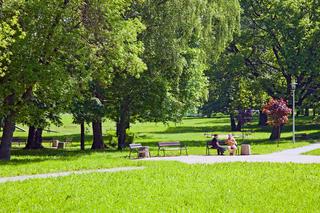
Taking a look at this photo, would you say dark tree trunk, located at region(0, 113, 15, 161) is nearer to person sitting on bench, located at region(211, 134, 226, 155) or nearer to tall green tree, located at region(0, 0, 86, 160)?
tall green tree, located at region(0, 0, 86, 160)

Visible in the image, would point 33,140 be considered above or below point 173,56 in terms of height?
below

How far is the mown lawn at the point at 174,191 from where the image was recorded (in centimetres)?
1068

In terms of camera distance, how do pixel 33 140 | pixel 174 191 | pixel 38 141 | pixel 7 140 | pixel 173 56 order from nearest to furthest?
pixel 174 191 < pixel 7 140 < pixel 173 56 < pixel 33 140 < pixel 38 141

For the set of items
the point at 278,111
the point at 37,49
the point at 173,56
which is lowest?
the point at 278,111

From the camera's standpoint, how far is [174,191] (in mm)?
12586

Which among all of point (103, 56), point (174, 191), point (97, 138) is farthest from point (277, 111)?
point (174, 191)

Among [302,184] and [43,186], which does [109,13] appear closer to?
[43,186]

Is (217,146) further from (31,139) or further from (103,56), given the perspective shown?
(31,139)

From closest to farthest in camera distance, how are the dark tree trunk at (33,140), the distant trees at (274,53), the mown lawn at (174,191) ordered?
1. the mown lawn at (174,191)
2. the dark tree trunk at (33,140)
3. the distant trees at (274,53)

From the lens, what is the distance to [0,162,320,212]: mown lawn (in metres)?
10.7

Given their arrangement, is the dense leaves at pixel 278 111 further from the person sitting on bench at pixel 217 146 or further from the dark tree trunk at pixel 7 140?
the dark tree trunk at pixel 7 140

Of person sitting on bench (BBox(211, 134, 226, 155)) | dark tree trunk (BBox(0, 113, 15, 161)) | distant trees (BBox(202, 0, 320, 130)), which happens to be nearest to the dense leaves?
distant trees (BBox(202, 0, 320, 130))

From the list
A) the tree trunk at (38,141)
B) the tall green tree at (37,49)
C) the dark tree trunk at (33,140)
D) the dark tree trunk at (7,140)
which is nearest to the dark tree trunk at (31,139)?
the dark tree trunk at (33,140)

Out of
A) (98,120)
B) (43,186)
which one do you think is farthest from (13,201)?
(98,120)
